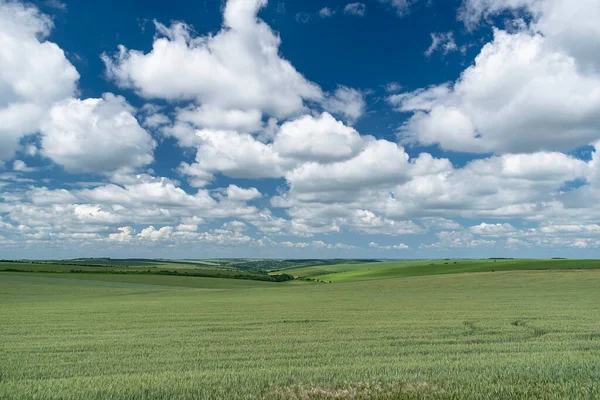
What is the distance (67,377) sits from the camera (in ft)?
36.8

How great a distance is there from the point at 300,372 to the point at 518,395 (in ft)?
16.7

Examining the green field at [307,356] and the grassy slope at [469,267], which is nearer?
the green field at [307,356]

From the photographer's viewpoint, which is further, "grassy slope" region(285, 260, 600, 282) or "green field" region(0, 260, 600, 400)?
"grassy slope" region(285, 260, 600, 282)

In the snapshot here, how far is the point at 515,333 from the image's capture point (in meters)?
18.0

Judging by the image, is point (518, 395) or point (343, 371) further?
point (343, 371)

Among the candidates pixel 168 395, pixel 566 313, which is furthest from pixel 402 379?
pixel 566 313

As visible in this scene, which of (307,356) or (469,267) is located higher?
(307,356)

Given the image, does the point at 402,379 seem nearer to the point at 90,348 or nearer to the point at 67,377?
the point at 67,377

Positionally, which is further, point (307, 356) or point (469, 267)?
point (469, 267)

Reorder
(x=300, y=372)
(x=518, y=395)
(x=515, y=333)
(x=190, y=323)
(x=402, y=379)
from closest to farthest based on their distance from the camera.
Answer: (x=518, y=395) → (x=402, y=379) → (x=300, y=372) → (x=515, y=333) → (x=190, y=323)

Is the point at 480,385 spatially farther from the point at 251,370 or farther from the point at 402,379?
the point at 251,370

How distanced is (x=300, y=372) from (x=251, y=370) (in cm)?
145

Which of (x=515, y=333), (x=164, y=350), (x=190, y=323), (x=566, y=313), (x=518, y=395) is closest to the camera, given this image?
(x=518, y=395)

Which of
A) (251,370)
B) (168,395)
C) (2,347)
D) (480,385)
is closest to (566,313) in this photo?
(480,385)
